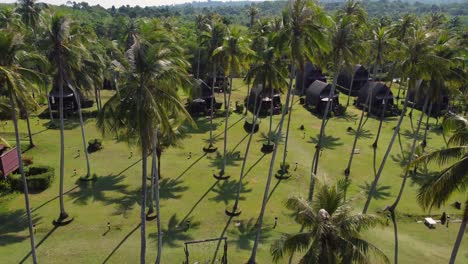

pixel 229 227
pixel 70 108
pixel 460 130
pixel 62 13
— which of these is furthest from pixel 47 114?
pixel 460 130

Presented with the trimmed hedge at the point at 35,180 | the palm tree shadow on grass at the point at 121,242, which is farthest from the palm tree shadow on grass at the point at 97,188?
the palm tree shadow on grass at the point at 121,242

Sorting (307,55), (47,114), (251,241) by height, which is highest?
(307,55)

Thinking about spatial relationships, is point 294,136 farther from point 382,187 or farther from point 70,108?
point 70,108

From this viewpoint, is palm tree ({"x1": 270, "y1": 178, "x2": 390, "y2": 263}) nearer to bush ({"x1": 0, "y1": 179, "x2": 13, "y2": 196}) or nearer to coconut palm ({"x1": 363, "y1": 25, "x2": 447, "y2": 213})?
coconut palm ({"x1": 363, "y1": 25, "x2": 447, "y2": 213})

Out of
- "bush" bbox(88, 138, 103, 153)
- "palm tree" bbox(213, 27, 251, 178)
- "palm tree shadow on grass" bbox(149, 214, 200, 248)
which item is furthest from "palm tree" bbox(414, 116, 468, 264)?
"bush" bbox(88, 138, 103, 153)

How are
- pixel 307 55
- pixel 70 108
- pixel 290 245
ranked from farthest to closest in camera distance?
pixel 70 108, pixel 307 55, pixel 290 245

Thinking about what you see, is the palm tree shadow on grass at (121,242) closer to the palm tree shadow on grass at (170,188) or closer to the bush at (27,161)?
the palm tree shadow on grass at (170,188)
